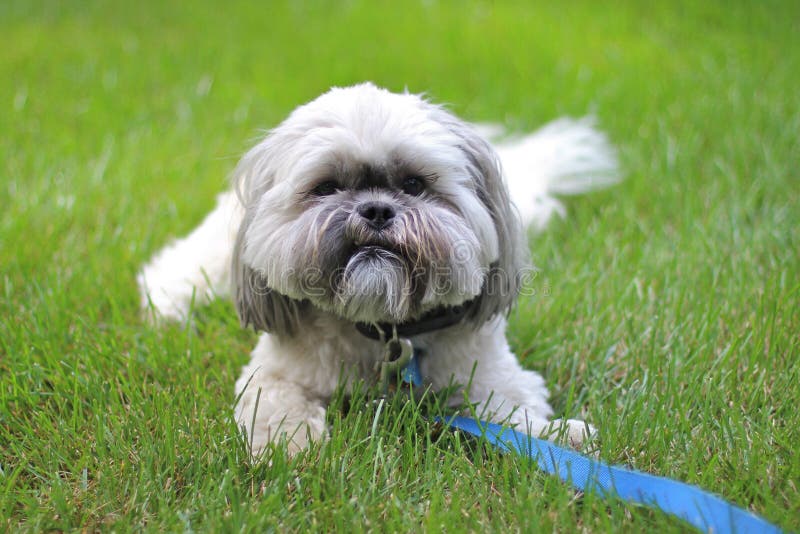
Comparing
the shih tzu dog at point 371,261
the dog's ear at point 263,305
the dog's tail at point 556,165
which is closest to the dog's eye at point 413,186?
the shih tzu dog at point 371,261

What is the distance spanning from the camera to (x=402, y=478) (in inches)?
88.0

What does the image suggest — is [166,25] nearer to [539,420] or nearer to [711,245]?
[711,245]

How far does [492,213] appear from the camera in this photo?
262cm

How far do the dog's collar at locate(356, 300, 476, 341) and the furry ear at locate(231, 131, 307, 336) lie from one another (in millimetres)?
260

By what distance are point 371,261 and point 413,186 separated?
328 millimetres

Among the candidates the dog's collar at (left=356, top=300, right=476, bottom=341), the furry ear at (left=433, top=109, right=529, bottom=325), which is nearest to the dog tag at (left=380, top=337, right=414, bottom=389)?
the dog's collar at (left=356, top=300, right=476, bottom=341)

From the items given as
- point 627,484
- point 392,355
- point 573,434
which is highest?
point 392,355

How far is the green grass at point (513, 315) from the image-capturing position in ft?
7.10

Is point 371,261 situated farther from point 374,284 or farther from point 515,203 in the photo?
point 515,203

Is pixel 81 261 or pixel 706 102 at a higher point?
pixel 706 102

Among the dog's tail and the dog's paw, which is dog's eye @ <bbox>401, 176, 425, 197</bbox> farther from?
the dog's tail

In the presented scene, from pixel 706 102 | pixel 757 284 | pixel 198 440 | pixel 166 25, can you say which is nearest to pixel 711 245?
pixel 757 284

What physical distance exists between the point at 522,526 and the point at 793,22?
21.0 ft

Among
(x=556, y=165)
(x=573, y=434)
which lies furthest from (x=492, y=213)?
(x=556, y=165)
